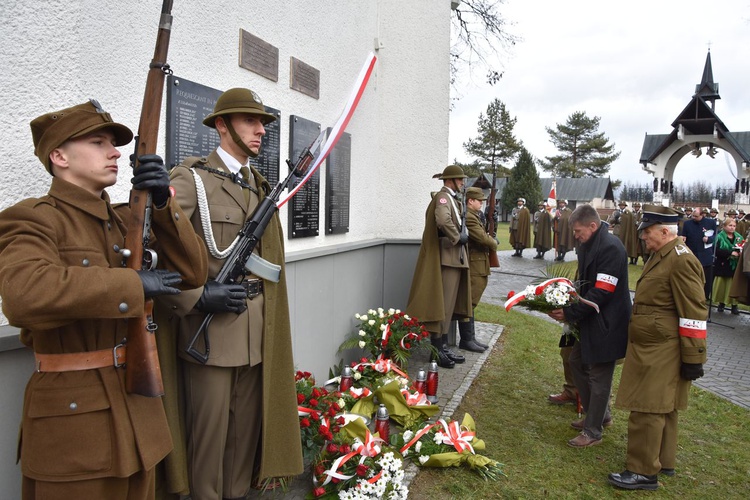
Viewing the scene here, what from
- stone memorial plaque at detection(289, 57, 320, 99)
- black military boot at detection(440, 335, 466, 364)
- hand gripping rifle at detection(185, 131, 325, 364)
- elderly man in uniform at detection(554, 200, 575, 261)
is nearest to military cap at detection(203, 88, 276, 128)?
hand gripping rifle at detection(185, 131, 325, 364)

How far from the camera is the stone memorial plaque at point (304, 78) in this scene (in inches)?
201

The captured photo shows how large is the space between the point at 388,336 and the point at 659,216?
114 inches

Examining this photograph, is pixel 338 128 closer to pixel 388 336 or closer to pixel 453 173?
pixel 388 336

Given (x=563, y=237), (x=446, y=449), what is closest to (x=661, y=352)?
(x=446, y=449)

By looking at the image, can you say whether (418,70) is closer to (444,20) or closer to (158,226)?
(444,20)

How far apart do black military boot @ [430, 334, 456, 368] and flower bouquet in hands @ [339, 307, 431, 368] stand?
0.70 m

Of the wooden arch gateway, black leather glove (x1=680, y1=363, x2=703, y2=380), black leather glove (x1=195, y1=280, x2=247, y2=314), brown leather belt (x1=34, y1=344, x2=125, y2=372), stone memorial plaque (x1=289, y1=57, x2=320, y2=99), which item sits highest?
the wooden arch gateway

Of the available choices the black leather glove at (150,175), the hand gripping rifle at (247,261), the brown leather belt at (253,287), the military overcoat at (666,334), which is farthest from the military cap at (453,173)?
the black leather glove at (150,175)

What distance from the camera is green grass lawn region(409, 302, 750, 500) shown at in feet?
13.5

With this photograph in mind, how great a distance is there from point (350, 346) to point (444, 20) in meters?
4.80

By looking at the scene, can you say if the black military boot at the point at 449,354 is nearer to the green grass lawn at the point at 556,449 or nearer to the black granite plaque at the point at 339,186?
the green grass lawn at the point at 556,449

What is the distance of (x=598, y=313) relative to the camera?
4.76 m

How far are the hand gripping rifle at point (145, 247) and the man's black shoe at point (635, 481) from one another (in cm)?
353

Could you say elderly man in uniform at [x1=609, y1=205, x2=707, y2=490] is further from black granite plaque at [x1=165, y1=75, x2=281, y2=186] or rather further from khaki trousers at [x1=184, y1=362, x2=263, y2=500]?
black granite plaque at [x1=165, y1=75, x2=281, y2=186]
